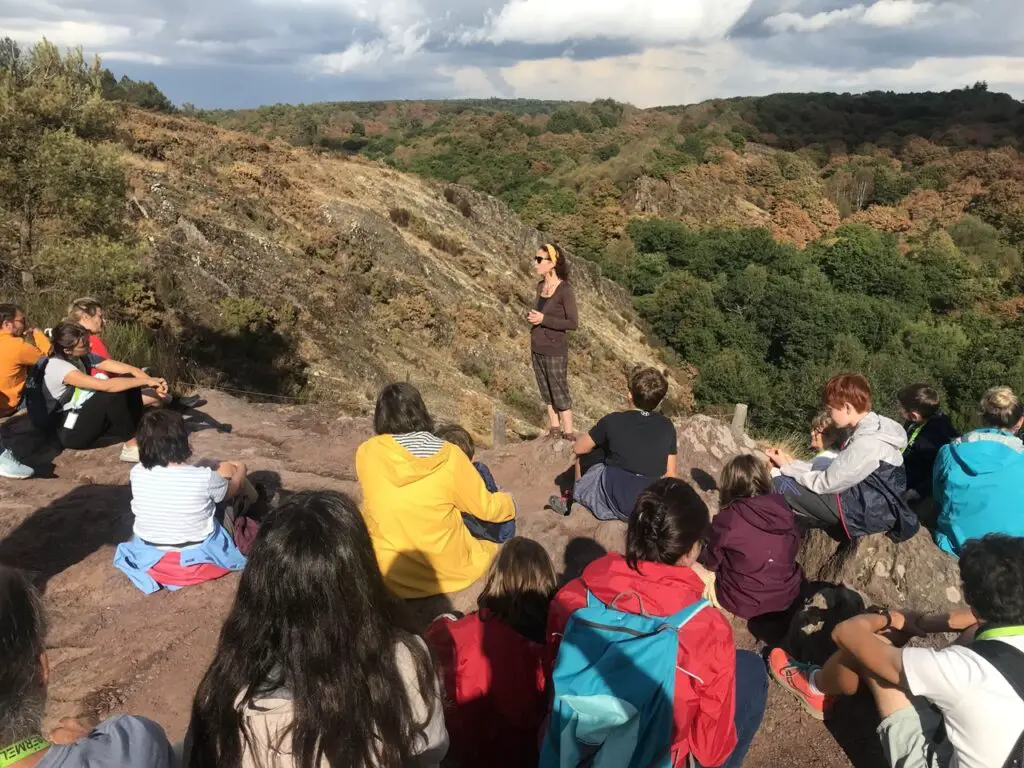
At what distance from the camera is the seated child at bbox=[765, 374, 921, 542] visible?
377 cm

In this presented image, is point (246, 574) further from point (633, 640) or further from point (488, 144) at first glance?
point (488, 144)

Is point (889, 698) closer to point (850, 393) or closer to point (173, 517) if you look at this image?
point (850, 393)

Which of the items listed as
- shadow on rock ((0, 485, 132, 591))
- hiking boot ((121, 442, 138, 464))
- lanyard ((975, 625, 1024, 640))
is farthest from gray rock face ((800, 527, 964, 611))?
hiking boot ((121, 442, 138, 464))

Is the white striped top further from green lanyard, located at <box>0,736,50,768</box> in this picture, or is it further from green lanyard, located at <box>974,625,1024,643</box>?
green lanyard, located at <box>974,625,1024,643</box>

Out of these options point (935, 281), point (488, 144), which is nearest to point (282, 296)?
point (935, 281)

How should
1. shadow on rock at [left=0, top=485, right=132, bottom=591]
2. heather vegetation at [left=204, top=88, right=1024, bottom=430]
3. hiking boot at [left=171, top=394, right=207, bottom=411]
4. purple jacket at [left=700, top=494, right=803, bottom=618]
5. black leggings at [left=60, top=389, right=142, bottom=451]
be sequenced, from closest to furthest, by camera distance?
1. purple jacket at [left=700, top=494, right=803, bottom=618]
2. shadow on rock at [left=0, top=485, right=132, bottom=591]
3. black leggings at [left=60, top=389, right=142, bottom=451]
4. hiking boot at [left=171, top=394, right=207, bottom=411]
5. heather vegetation at [left=204, top=88, right=1024, bottom=430]

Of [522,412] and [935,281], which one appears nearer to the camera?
[522,412]

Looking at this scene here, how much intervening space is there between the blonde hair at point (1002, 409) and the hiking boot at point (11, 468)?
6337 millimetres

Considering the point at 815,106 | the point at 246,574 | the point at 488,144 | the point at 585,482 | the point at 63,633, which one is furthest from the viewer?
the point at 815,106

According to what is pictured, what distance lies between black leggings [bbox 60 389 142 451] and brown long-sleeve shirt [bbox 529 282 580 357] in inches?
132

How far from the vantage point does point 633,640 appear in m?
2.21

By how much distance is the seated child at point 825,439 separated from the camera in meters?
4.25

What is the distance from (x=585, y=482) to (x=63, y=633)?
2.92 metres

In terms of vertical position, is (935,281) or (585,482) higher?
(585,482)
